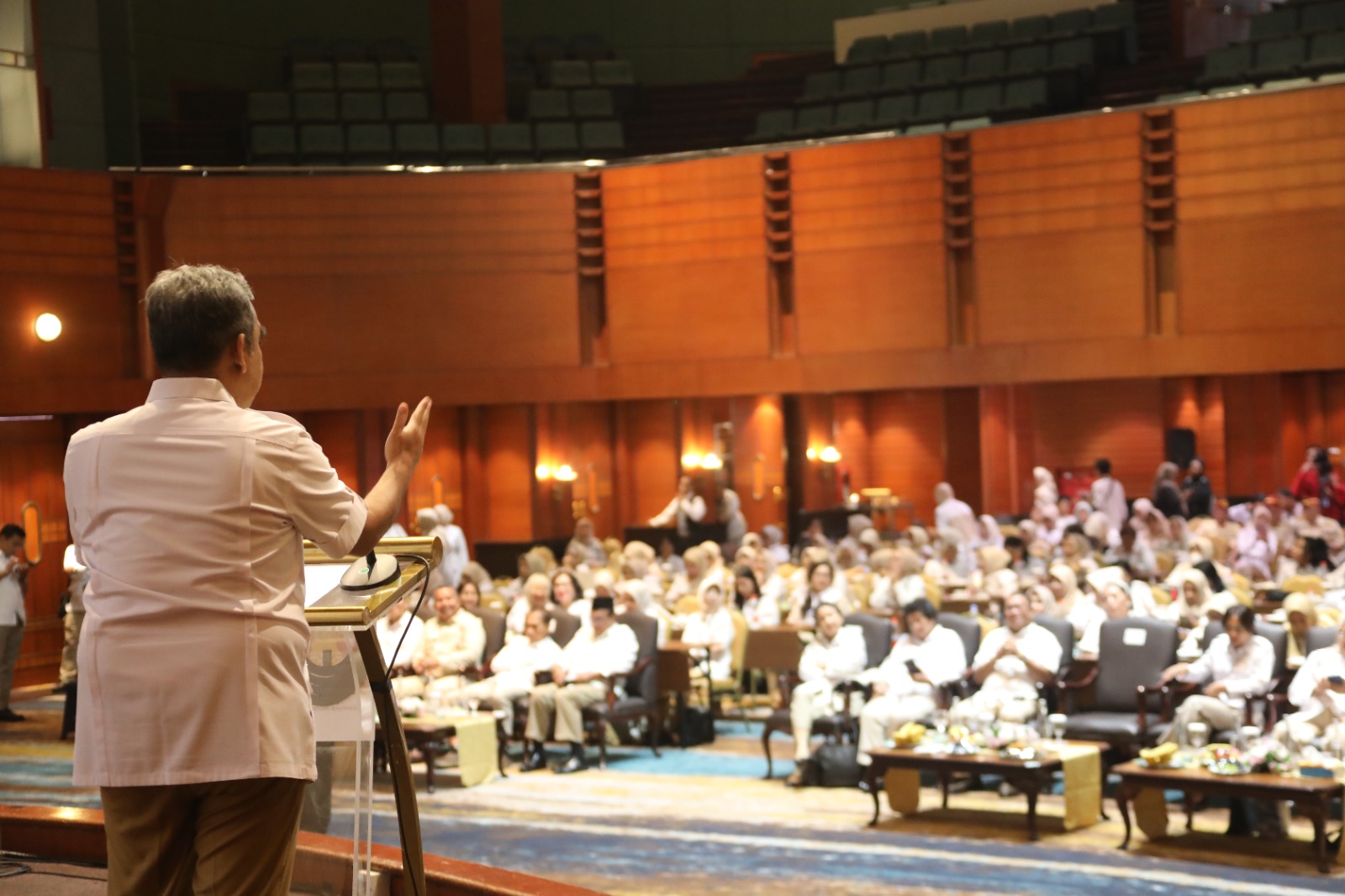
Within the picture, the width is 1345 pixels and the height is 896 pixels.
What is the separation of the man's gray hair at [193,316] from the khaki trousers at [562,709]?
7.77 m

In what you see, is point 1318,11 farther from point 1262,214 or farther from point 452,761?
point 452,761

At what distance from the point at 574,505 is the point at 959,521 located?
469 cm

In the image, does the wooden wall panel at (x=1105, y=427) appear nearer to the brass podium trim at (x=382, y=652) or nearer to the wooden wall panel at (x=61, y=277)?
the wooden wall panel at (x=61, y=277)

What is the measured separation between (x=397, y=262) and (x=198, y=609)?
14.2 metres

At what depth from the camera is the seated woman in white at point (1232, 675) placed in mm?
7668

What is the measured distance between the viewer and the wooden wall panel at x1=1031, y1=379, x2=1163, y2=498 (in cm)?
1723

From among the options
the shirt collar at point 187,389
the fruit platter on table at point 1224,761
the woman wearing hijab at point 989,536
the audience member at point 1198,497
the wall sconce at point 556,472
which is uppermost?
the shirt collar at point 187,389

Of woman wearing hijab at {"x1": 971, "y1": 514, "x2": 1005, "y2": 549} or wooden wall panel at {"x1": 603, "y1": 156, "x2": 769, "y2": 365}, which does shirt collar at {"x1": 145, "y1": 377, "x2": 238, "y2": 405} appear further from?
wooden wall panel at {"x1": 603, "y1": 156, "x2": 769, "y2": 365}

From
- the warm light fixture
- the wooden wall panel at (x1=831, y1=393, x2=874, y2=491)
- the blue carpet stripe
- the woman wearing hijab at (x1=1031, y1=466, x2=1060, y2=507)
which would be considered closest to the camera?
the blue carpet stripe

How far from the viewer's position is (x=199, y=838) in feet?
6.16

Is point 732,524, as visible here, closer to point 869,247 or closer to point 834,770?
point 869,247

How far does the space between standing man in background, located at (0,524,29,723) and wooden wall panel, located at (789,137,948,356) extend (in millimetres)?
7705

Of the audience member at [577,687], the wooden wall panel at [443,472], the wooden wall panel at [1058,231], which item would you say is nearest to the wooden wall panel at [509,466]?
the wooden wall panel at [443,472]

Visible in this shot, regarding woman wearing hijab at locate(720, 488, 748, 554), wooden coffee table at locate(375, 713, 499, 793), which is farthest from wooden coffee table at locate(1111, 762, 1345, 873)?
woman wearing hijab at locate(720, 488, 748, 554)
